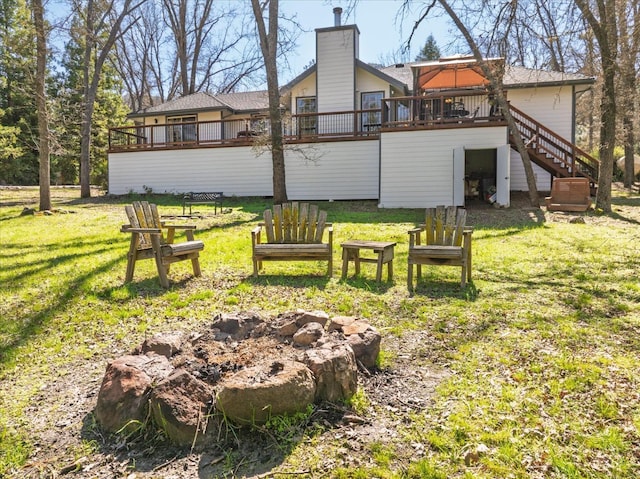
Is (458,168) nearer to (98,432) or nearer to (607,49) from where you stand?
(607,49)

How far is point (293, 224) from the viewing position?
22.1 feet

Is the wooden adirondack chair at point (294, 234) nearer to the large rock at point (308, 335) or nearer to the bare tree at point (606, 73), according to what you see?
the large rock at point (308, 335)

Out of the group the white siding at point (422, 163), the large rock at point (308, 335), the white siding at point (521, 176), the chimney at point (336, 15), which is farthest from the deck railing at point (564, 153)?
the large rock at point (308, 335)

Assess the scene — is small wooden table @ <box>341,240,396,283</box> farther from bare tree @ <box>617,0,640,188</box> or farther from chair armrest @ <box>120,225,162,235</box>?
bare tree @ <box>617,0,640,188</box>

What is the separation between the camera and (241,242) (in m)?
8.76

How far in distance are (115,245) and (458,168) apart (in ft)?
31.7

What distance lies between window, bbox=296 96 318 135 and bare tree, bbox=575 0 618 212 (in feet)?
32.8

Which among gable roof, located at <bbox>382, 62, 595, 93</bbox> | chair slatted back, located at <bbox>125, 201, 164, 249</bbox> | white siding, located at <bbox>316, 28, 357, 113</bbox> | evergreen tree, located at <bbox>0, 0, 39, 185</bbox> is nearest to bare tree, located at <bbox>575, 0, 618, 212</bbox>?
gable roof, located at <bbox>382, 62, 595, 93</bbox>

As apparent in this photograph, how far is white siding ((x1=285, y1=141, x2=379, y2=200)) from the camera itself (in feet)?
53.7

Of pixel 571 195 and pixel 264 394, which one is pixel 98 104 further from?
pixel 264 394

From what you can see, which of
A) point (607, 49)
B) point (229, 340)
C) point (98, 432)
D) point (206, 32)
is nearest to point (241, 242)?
point (229, 340)

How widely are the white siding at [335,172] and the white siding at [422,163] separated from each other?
71.3 inches

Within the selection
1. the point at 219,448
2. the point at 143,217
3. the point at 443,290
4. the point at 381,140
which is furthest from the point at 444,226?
the point at 381,140

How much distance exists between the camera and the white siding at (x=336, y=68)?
61.6 feet
